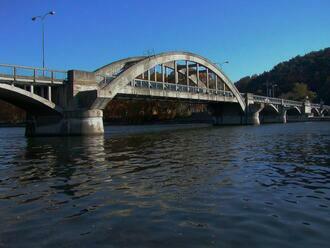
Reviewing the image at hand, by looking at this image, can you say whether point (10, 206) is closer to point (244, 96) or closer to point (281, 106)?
point (244, 96)

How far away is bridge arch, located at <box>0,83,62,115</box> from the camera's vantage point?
47.6 m

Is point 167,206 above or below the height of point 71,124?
below

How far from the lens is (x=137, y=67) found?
69.1 m

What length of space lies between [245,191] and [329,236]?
463cm

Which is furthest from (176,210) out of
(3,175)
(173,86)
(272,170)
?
(173,86)

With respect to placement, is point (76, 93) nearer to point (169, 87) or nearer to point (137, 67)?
point (137, 67)

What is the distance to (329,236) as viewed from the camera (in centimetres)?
809

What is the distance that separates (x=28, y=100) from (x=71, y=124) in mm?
6697

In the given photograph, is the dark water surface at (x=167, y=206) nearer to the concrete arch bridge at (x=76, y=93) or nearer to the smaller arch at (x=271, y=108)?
the concrete arch bridge at (x=76, y=93)

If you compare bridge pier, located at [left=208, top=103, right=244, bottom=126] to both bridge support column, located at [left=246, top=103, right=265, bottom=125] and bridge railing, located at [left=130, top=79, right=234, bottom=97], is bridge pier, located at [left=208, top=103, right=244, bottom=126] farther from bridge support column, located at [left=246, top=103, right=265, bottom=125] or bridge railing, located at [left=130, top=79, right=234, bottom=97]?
bridge railing, located at [left=130, top=79, right=234, bottom=97]

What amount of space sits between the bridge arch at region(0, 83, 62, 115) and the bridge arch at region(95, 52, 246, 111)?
254 inches

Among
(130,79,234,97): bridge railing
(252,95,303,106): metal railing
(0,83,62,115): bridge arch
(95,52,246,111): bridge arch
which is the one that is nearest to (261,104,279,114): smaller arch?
(252,95,303,106): metal railing

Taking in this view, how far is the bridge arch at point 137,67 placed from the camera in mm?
61500

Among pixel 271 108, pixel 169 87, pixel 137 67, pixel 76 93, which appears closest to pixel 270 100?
pixel 271 108
